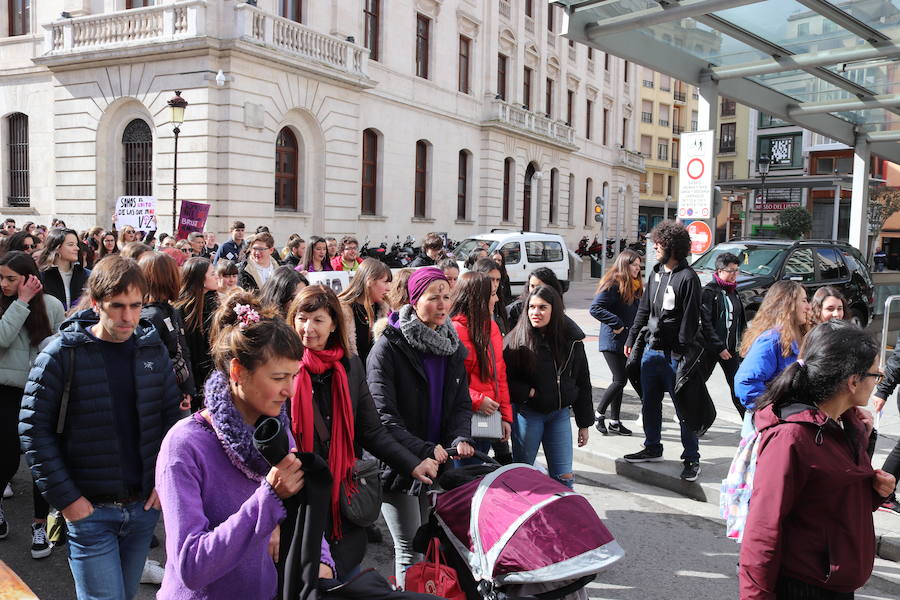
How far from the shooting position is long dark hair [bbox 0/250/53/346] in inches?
178

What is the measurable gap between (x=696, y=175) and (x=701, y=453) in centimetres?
432

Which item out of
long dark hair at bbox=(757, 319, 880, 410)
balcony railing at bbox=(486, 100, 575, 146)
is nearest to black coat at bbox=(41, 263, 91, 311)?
long dark hair at bbox=(757, 319, 880, 410)

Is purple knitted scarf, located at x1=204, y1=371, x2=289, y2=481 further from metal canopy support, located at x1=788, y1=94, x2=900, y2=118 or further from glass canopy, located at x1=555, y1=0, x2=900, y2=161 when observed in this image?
metal canopy support, located at x1=788, y1=94, x2=900, y2=118

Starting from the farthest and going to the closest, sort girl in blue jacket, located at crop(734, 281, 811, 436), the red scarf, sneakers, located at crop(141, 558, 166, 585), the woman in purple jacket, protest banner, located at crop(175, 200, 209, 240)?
protest banner, located at crop(175, 200, 209, 240)
girl in blue jacket, located at crop(734, 281, 811, 436)
sneakers, located at crop(141, 558, 166, 585)
the red scarf
the woman in purple jacket

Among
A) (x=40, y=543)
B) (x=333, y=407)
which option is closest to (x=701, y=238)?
(x=333, y=407)

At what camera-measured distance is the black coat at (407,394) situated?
3724mm

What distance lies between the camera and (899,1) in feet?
24.7

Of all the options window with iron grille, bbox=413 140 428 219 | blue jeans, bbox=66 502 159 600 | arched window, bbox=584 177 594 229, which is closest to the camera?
blue jeans, bbox=66 502 159 600

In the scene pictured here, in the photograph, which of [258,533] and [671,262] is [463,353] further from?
[671,262]

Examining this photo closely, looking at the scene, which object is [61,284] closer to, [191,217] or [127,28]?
[191,217]

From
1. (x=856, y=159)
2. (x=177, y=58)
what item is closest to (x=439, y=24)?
(x=177, y=58)

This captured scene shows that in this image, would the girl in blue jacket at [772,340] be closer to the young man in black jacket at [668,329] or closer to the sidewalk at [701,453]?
the young man in black jacket at [668,329]

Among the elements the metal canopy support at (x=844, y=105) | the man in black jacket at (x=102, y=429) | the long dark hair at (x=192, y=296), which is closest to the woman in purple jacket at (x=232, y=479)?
the man in black jacket at (x=102, y=429)

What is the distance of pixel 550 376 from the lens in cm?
482
